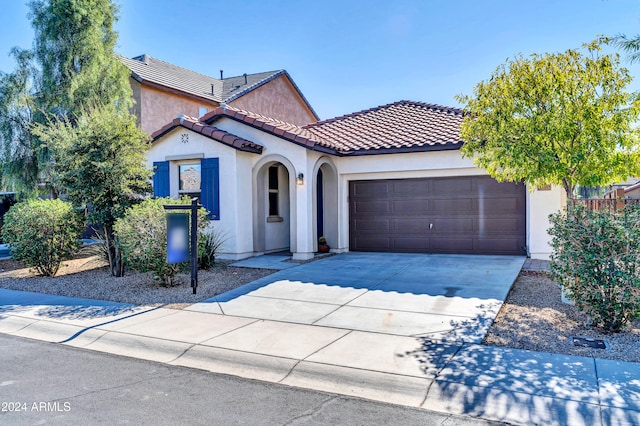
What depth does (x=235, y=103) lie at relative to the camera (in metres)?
22.2

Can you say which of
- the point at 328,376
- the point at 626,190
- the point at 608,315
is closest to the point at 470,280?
the point at 608,315

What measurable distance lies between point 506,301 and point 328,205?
7479mm

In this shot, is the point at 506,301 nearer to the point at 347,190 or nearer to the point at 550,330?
the point at 550,330

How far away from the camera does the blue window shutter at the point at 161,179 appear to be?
13492 millimetres

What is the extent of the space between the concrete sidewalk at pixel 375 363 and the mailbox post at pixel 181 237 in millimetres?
1330

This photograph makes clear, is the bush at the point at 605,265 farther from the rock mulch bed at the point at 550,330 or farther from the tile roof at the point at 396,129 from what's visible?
the tile roof at the point at 396,129

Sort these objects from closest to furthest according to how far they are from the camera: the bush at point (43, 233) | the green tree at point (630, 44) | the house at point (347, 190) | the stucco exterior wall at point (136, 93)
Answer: the green tree at point (630, 44) < the bush at point (43, 233) < the house at point (347, 190) < the stucco exterior wall at point (136, 93)

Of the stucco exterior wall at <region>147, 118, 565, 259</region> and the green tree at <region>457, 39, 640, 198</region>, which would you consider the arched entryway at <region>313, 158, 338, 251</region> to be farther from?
the green tree at <region>457, 39, 640, 198</region>

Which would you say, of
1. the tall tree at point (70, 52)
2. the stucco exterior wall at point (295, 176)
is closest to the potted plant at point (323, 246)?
the stucco exterior wall at point (295, 176)

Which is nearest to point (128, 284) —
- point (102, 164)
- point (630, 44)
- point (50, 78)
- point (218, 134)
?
point (102, 164)

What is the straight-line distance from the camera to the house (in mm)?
12453

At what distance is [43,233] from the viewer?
10.5 m

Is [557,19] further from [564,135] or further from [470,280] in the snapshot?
[470,280]

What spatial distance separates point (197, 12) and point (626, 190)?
23507 millimetres
